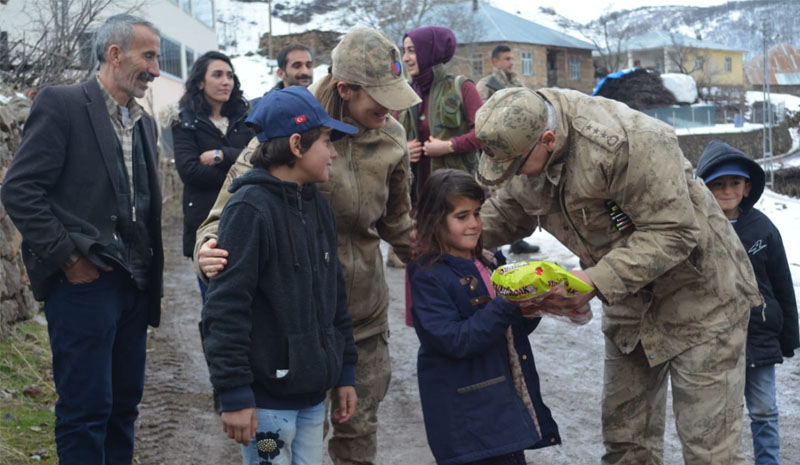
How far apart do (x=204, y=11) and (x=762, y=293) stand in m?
39.0

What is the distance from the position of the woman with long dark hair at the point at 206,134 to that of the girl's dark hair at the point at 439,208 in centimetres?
251

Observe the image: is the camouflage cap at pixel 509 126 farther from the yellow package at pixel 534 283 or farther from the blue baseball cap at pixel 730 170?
the blue baseball cap at pixel 730 170

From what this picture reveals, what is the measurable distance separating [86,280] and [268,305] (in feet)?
3.77

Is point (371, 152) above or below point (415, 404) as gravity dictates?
above

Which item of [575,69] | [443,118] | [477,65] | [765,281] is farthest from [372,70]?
[575,69]

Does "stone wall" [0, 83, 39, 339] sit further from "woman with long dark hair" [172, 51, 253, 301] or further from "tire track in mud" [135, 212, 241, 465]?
"woman with long dark hair" [172, 51, 253, 301]

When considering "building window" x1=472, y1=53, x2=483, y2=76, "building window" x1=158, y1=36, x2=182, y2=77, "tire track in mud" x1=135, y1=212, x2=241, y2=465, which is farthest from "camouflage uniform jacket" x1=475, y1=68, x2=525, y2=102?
"building window" x1=472, y1=53, x2=483, y2=76

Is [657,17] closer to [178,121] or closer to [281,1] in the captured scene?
[281,1]

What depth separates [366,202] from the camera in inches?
141

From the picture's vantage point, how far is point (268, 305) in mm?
2965

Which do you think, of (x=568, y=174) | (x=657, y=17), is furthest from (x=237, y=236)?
(x=657, y=17)

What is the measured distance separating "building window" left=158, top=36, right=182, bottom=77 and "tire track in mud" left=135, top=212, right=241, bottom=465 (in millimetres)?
25663

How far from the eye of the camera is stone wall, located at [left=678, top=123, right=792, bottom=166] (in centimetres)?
3809

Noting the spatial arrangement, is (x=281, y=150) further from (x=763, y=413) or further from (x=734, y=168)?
(x=763, y=413)
